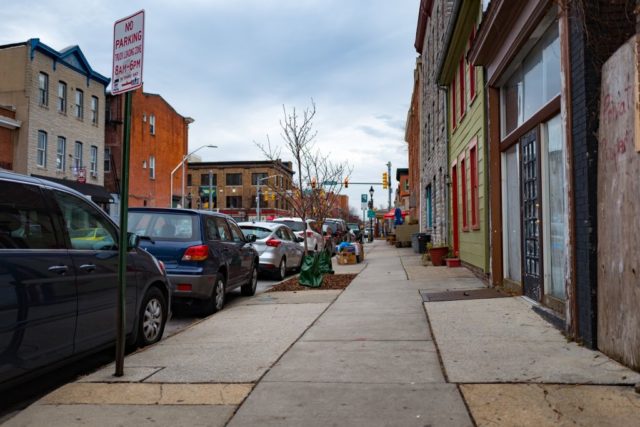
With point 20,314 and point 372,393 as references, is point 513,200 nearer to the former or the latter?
point 372,393

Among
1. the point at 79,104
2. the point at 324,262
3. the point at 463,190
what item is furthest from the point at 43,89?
the point at 463,190

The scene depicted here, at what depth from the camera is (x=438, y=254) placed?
50.2ft

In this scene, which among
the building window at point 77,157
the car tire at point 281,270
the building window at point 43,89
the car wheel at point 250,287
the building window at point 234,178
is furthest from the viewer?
the building window at point 234,178

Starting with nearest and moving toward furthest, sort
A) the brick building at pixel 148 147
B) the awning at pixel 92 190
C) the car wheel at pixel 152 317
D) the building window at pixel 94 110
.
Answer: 1. the car wheel at pixel 152 317
2. the awning at pixel 92 190
3. the building window at pixel 94 110
4. the brick building at pixel 148 147

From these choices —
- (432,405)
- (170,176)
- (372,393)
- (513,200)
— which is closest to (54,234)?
(372,393)

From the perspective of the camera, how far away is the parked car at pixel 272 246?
1404cm

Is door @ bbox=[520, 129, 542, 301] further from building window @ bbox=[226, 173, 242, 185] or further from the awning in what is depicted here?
building window @ bbox=[226, 173, 242, 185]

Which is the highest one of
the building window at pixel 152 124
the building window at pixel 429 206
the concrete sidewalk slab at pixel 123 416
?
the building window at pixel 152 124

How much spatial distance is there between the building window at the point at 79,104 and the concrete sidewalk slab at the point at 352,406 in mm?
32511

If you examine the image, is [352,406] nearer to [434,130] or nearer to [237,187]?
[434,130]

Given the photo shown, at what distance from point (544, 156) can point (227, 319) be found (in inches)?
182

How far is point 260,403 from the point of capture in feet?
13.5

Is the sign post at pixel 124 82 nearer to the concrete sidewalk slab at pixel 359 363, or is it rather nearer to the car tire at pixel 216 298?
the concrete sidewalk slab at pixel 359 363

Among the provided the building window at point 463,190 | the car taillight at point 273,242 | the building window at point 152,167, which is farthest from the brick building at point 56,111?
the building window at point 463,190
